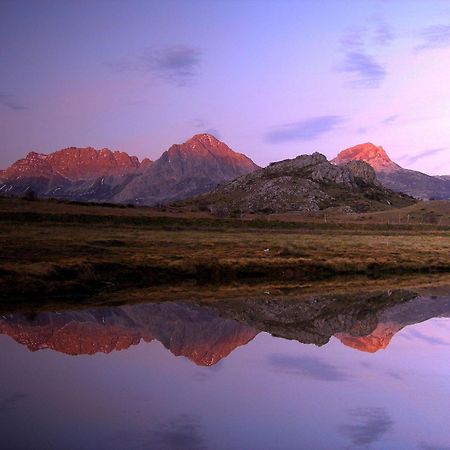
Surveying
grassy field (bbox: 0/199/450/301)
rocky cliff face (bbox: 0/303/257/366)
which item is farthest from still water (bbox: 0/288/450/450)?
grassy field (bbox: 0/199/450/301)

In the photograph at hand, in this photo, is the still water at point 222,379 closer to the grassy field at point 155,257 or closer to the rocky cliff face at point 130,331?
the rocky cliff face at point 130,331

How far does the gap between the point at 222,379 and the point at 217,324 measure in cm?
1108

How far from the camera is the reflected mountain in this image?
27922 mm

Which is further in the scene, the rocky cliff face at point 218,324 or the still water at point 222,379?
the rocky cliff face at point 218,324

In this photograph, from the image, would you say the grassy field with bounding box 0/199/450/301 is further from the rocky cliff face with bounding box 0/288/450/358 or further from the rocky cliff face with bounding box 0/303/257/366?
the rocky cliff face with bounding box 0/288/450/358

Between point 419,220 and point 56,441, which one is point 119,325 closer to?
point 56,441

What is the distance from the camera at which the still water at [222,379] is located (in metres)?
16.1

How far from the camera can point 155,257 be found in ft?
185

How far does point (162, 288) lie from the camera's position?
4625cm

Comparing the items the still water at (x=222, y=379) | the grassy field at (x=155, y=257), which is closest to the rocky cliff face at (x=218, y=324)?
the still water at (x=222, y=379)

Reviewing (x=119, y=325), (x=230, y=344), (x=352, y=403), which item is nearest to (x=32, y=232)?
(x=119, y=325)

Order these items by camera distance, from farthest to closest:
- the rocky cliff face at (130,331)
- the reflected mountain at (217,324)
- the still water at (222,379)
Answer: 1. the reflected mountain at (217,324)
2. the rocky cliff face at (130,331)
3. the still water at (222,379)

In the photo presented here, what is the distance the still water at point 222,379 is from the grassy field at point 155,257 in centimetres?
1007

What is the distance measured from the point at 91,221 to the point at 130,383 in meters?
75.1
